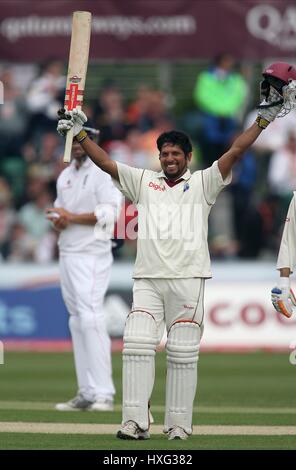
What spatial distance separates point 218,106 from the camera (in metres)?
17.4

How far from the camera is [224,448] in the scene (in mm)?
7395

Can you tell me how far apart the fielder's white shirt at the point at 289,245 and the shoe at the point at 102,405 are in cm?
247

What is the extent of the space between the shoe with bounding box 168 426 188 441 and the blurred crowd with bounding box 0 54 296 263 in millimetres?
8958

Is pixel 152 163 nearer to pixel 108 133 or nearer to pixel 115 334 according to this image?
pixel 108 133

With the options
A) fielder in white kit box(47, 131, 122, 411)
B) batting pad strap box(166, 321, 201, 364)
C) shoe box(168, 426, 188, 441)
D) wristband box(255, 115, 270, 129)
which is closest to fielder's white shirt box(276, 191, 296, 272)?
wristband box(255, 115, 270, 129)

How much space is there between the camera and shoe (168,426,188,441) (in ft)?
25.8

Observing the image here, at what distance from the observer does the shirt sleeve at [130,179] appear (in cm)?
806

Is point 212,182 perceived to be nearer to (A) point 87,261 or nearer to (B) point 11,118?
(A) point 87,261

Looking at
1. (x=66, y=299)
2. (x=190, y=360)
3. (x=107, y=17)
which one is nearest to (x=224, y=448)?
(x=190, y=360)

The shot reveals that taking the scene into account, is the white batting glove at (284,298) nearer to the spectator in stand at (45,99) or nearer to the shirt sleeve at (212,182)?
the shirt sleeve at (212,182)

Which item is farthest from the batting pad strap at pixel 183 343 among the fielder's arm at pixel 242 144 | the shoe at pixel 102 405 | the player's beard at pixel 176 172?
the shoe at pixel 102 405

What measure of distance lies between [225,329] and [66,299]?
5.47 meters

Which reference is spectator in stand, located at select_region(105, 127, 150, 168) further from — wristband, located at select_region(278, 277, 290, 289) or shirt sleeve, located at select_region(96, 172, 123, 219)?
wristband, located at select_region(278, 277, 290, 289)

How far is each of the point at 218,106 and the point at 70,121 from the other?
9.61 metres
